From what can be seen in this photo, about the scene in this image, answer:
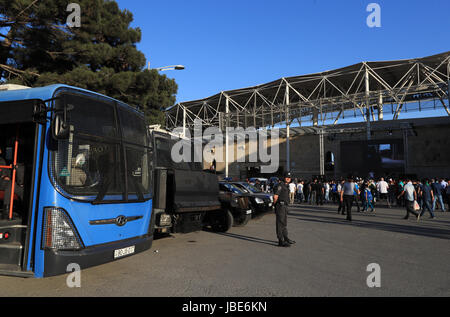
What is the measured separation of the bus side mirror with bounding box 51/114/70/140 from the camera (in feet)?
13.7

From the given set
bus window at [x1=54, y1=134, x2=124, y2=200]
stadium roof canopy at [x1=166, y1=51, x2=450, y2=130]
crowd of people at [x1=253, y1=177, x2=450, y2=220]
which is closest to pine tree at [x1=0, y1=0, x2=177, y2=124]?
bus window at [x1=54, y1=134, x2=124, y2=200]

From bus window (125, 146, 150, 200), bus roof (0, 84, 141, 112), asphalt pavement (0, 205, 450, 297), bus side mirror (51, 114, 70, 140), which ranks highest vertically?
bus roof (0, 84, 141, 112)

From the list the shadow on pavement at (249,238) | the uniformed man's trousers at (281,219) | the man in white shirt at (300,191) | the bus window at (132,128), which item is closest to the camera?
the bus window at (132,128)

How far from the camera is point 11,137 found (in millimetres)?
5574

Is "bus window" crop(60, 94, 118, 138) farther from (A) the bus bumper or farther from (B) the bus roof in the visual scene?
(A) the bus bumper

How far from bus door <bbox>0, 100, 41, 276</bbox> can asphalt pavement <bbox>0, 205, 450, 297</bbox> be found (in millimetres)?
610

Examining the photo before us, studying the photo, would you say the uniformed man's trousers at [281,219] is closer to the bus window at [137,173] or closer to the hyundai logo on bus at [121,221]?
the bus window at [137,173]

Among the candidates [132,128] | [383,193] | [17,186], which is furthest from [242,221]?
[383,193]

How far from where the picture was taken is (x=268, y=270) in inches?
222

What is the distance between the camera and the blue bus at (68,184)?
4.18 metres

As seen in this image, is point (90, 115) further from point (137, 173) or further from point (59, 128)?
point (137, 173)

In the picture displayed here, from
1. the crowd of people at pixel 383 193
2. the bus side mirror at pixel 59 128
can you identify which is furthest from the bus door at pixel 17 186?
the crowd of people at pixel 383 193

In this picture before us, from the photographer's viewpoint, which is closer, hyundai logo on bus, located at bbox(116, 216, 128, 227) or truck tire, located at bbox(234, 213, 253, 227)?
hyundai logo on bus, located at bbox(116, 216, 128, 227)

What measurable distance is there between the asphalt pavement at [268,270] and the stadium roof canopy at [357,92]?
23140 mm
